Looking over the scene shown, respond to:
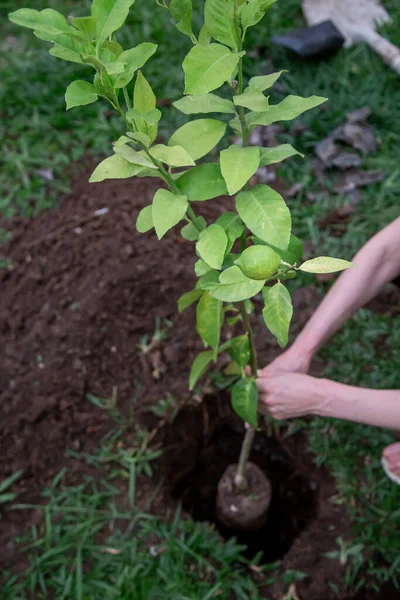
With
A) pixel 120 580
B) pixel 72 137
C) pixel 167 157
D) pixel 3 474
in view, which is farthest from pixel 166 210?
pixel 72 137

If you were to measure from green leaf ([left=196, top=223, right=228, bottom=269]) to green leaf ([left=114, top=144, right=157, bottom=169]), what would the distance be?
0.52 ft

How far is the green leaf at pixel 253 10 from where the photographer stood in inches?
35.6

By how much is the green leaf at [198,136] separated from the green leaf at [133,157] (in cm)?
7

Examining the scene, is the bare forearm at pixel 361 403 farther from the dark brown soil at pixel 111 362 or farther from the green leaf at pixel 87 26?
the green leaf at pixel 87 26

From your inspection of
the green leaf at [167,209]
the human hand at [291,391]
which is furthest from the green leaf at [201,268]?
the human hand at [291,391]

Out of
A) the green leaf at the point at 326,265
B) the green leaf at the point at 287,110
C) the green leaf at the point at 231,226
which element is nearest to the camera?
the green leaf at the point at 326,265

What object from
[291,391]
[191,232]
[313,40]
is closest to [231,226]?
[191,232]

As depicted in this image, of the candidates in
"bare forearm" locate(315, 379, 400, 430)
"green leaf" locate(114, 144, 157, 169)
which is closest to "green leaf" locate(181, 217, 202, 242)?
"green leaf" locate(114, 144, 157, 169)

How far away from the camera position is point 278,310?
39.2 inches

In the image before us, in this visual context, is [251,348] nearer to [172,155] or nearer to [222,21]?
[172,155]

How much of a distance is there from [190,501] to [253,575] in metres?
0.35

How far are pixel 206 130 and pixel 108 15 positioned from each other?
0.90 feet

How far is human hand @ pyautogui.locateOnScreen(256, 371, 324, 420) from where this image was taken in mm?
1567

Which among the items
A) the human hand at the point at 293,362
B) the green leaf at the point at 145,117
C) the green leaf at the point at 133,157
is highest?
the green leaf at the point at 145,117
